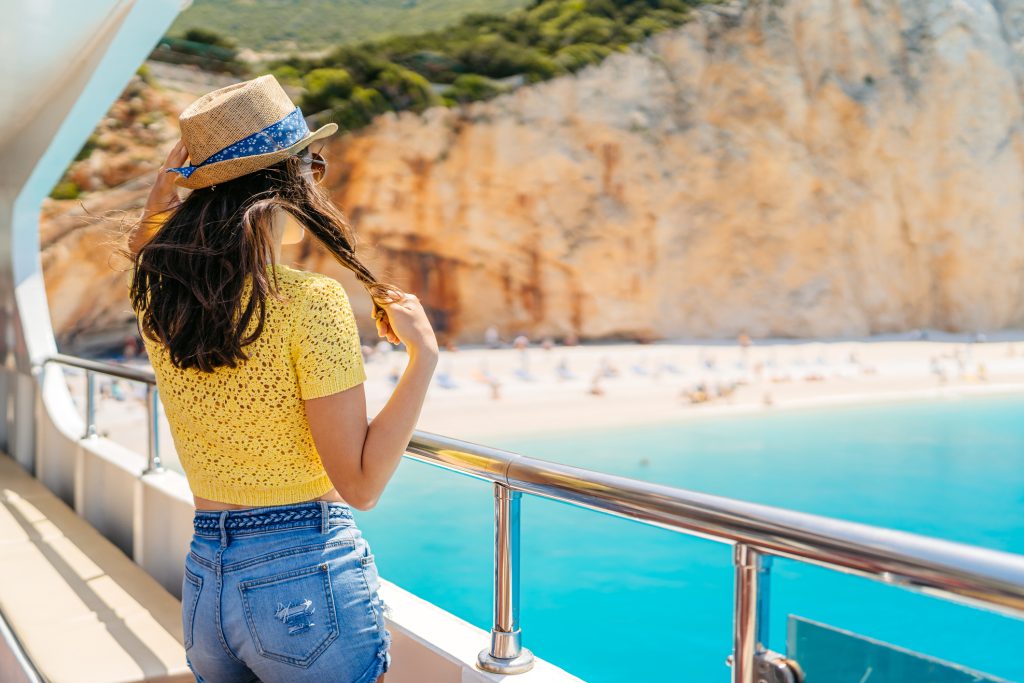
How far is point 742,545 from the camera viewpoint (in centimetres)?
116

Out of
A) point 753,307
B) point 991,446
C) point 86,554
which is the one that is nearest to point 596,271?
point 753,307

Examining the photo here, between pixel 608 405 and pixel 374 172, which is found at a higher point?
pixel 374 172

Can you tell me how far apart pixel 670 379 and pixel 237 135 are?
64.9 feet

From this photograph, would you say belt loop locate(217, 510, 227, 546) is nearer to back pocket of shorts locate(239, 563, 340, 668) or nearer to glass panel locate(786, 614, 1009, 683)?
back pocket of shorts locate(239, 563, 340, 668)

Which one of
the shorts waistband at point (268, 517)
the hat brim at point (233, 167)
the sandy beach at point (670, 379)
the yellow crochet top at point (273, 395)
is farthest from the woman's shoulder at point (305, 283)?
the sandy beach at point (670, 379)

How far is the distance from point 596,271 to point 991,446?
1255cm

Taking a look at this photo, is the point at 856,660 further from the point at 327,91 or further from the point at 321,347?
the point at 327,91

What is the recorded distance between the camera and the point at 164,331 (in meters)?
1.14

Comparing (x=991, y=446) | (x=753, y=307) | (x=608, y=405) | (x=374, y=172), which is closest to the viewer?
(x=991, y=446)

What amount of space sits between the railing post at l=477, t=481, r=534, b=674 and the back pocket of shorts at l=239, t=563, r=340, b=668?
1.92 ft

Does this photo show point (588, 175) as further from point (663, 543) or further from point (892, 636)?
point (892, 636)

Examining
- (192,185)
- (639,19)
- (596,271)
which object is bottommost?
(192,185)

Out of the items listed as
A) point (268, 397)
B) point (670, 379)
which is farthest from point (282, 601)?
point (670, 379)

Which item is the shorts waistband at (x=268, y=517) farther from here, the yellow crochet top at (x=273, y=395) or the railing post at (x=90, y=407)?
Result: the railing post at (x=90, y=407)
